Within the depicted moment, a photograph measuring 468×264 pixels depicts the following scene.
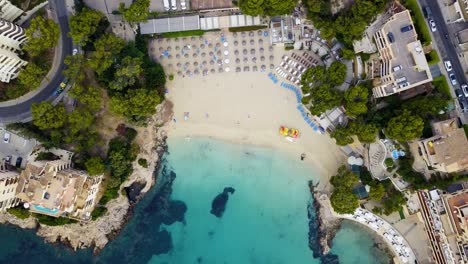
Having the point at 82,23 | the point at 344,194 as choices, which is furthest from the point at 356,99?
the point at 82,23

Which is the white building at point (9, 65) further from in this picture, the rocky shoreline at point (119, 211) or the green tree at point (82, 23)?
the rocky shoreline at point (119, 211)

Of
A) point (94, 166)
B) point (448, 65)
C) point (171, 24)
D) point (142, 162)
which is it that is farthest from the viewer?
point (142, 162)

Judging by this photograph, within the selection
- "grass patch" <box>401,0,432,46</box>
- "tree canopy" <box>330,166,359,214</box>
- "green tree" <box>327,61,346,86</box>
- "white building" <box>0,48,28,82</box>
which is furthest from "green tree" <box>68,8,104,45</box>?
"grass patch" <box>401,0,432,46</box>

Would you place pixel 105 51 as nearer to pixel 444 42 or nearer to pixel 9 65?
pixel 9 65

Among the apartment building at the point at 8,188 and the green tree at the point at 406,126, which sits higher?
the green tree at the point at 406,126

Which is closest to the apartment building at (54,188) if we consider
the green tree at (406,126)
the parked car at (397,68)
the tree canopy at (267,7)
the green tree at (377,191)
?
the tree canopy at (267,7)

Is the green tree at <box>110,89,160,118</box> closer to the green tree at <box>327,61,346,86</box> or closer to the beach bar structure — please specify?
the beach bar structure

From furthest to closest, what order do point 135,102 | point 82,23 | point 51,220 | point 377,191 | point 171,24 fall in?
point 171,24, point 51,220, point 377,191, point 135,102, point 82,23
